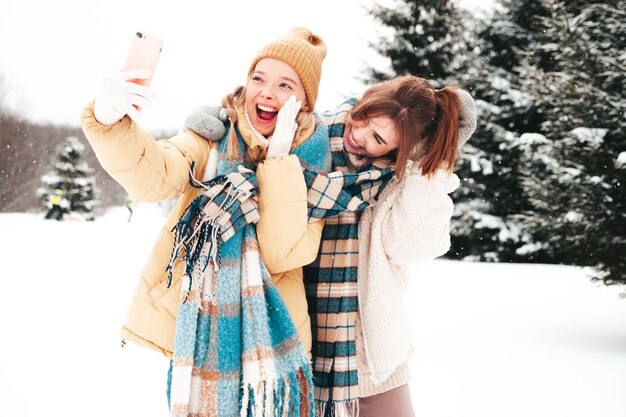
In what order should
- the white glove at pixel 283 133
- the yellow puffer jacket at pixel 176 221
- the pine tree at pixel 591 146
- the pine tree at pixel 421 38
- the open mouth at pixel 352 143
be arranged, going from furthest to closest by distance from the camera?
the pine tree at pixel 421 38 → the pine tree at pixel 591 146 → the open mouth at pixel 352 143 → the white glove at pixel 283 133 → the yellow puffer jacket at pixel 176 221

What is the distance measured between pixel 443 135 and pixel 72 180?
20665 millimetres

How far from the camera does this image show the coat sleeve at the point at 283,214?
147 cm

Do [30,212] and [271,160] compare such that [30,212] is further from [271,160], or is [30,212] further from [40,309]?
[271,160]

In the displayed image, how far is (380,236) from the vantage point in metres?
1.81

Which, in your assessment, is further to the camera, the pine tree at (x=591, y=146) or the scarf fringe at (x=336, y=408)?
the pine tree at (x=591, y=146)

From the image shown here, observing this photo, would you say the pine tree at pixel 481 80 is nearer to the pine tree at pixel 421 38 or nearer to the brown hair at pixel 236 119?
the pine tree at pixel 421 38

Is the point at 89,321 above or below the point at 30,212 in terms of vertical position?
below

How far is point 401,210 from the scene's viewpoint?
1792mm

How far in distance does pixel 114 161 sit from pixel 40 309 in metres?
4.56

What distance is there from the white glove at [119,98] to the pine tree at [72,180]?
66.5 ft

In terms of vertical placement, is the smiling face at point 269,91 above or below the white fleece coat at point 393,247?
above

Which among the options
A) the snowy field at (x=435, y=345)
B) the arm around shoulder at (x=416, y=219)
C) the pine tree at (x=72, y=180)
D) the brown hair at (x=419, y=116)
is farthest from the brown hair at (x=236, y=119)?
the pine tree at (x=72, y=180)

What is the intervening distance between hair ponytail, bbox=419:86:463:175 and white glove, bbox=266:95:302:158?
0.52 m

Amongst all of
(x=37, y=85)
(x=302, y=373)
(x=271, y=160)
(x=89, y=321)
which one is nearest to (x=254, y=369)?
(x=302, y=373)
